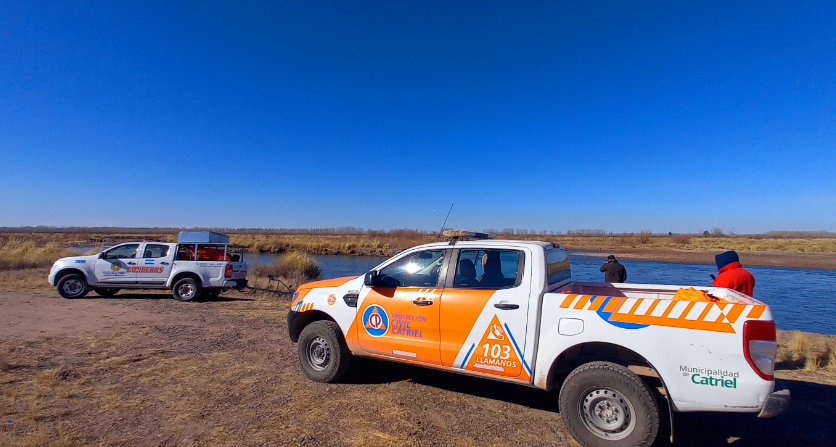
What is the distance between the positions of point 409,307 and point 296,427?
1.63 meters

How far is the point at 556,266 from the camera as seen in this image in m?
4.71

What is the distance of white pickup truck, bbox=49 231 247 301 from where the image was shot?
12070 millimetres

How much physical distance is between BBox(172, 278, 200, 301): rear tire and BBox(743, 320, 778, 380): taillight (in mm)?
12412

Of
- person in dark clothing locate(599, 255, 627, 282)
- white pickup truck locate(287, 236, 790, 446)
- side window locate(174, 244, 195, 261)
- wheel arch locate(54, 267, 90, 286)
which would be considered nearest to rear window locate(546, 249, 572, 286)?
white pickup truck locate(287, 236, 790, 446)

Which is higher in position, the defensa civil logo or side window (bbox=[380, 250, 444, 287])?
side window (bbox=[380, 250, 444, 287])

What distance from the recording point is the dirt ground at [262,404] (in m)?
3.94

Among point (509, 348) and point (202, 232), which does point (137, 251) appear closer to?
point (202, 232)

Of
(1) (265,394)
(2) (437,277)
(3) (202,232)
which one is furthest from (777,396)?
(3) (202,232)

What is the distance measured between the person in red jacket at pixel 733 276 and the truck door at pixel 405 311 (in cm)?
409

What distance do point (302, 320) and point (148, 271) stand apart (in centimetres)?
878

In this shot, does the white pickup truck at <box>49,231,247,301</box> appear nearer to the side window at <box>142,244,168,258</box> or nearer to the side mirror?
the side window at <box>142,244,168,258</box>

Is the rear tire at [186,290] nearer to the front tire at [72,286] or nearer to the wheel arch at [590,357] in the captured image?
the front tire at [72,286]

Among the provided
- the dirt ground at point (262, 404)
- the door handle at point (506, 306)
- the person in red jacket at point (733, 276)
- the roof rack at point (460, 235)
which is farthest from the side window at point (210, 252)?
the person in red jacket at point (733, 276)

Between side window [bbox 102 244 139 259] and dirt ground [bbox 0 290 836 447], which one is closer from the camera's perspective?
dirt ground [bbox 0 290 836 447]
